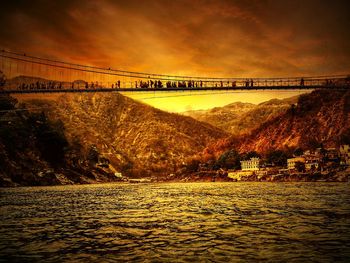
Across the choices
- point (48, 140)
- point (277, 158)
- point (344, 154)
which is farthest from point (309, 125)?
point (48, 140)

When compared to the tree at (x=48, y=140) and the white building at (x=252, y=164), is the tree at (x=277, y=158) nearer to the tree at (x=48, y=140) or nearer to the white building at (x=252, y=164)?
the white building at (x=252, y=164)

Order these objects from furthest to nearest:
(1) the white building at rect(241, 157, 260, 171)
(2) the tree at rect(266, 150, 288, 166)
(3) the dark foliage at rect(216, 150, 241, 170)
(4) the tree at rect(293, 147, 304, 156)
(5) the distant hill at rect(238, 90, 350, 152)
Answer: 1. (3) the dark foliage at rect(216, 150, 241, 170)
2. (1) the white building at rect(241, 157, 260, 171)
3. (5) the distant hill at rect(238, 90, 350, 152)
4. (2) the tree at rect(266, 150, 288, 166)
5. (4) the tree at rect(293, 147, 304, 156)

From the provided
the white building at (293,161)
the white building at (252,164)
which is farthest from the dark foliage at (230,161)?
the white building at (293,161)

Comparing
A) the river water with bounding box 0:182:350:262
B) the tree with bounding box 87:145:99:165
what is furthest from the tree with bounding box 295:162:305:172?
the river water with bounding box 0:182:350:262

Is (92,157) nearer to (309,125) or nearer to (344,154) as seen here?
(309,125)

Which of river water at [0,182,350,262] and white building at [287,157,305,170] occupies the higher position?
white building at [287,157,305,170]

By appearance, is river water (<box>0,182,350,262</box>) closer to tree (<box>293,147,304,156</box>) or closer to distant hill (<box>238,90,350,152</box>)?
tree (<box>293,147,304,156</box>)

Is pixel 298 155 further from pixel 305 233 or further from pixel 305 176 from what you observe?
pixel 305 233
